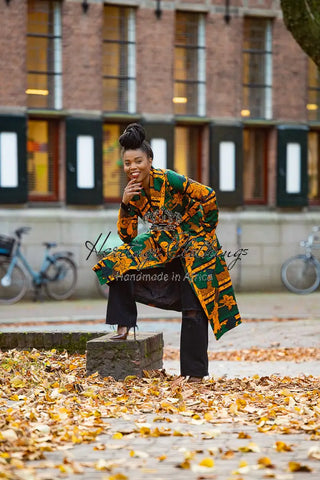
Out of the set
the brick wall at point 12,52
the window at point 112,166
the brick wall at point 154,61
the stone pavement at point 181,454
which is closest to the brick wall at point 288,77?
the brick wall at point 154,61

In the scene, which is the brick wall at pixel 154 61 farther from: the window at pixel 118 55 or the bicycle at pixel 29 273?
the bicycle at pixel 29 273

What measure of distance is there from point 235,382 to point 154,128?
13987 mm

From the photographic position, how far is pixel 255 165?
22.9 m

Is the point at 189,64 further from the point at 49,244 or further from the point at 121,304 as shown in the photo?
the point at 121,304

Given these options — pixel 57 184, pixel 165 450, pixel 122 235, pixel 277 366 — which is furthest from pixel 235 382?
pixel 57 184

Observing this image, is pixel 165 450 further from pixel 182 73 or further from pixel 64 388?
pixel 182 73

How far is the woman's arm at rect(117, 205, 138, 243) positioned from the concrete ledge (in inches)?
58.3

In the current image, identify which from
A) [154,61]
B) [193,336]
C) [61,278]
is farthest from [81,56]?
[193,336]

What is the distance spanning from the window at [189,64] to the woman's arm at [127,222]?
1450cm

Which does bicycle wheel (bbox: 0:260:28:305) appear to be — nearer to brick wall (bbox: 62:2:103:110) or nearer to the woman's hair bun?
brick wall (bbox: 62:2:103:110)

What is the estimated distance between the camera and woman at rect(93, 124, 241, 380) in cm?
733

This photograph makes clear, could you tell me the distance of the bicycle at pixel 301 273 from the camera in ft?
70.1

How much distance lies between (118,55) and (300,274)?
551 cm

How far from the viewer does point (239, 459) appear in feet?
16.3
